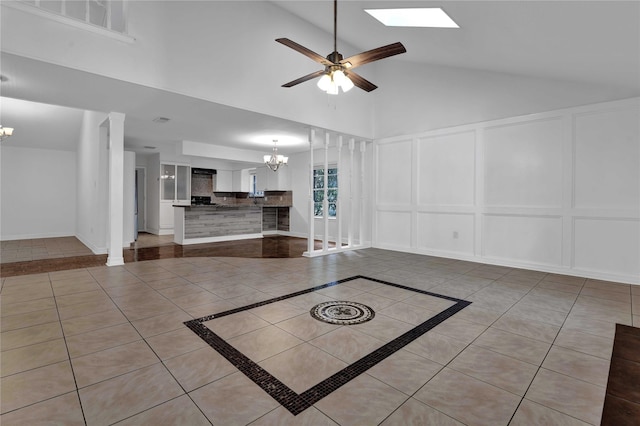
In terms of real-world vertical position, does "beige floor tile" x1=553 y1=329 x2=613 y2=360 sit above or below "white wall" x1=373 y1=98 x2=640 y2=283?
below

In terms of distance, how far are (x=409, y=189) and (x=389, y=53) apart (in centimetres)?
395

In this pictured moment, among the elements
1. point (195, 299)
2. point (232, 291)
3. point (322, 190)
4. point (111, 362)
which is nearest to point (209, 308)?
point (195, 299)

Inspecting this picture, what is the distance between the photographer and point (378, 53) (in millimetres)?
3018

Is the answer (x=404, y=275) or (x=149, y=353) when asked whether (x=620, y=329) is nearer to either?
(x=404, y=275)

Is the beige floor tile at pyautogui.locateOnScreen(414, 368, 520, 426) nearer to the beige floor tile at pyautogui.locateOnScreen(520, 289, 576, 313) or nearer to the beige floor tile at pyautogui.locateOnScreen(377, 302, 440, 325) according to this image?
the beige floor tile at pyautogui.locateOnScreen(377, 302, 440, 325)

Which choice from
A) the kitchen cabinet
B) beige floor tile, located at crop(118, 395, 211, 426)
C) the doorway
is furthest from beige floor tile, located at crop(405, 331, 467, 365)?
the doorway

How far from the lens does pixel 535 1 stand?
2693 mm

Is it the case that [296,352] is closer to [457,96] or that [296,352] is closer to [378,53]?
[378,53]

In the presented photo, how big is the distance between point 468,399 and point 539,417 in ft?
1.09

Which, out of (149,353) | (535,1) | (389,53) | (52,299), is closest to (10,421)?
(149,353)

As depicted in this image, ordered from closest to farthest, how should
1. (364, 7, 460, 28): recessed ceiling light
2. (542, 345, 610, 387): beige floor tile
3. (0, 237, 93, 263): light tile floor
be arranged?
(542, 345, 610, 387): beige floor tile, (364, 7, 460, 28): recessed ceiling light, (0, 237, 93, 263): light tile floor

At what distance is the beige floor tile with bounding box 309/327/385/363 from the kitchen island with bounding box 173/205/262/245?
6.25 m

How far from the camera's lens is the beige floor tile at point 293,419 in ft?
4.88

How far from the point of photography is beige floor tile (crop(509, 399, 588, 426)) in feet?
4.99
